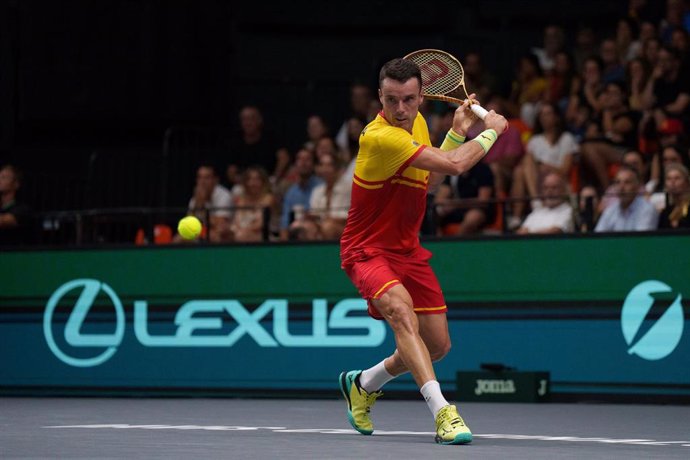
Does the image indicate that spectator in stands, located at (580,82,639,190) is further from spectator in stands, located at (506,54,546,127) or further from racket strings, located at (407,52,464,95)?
racket strings, located at (407,52,464,95)

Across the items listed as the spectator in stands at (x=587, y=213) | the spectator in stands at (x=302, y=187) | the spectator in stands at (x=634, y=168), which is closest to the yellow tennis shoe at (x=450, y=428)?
the spectator in stands at (x=587, y=213)

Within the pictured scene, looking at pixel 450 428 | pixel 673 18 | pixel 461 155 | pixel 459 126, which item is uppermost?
pixel 673 18

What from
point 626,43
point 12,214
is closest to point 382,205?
point 12,214

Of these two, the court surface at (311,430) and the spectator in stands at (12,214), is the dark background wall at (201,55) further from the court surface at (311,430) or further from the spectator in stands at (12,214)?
the court surface at (311,430)

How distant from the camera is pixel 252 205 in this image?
1474 centimetres

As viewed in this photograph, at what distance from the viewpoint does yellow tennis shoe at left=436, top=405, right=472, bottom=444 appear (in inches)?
306

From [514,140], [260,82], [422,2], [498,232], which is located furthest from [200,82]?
[498,232]

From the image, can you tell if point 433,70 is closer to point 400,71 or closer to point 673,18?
point 400,71

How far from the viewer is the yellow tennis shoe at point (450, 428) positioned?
7766 millimetres

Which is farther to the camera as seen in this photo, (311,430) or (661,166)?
(661,166)

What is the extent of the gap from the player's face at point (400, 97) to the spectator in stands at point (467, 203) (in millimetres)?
4432

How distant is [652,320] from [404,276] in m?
3.95

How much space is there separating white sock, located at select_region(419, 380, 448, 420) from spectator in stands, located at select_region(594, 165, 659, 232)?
4.59m

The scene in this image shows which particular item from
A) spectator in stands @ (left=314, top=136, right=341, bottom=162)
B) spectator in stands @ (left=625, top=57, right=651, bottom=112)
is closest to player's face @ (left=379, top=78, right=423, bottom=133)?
spectator in stands @ (left=314, top=136, right=341, bottom=162)
